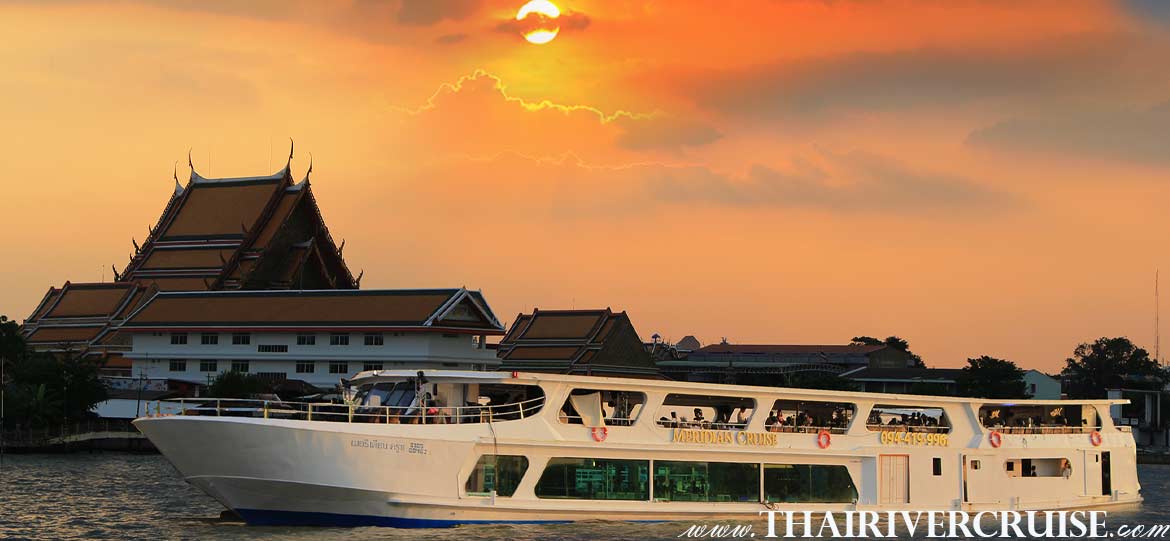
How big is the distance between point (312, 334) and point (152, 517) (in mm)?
44782

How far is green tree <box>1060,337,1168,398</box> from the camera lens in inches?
4688

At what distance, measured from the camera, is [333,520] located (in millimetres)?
26156

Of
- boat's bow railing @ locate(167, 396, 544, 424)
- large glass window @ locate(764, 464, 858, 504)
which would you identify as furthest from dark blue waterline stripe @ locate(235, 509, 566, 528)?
large glass window @ locate(764, 464, 858, 504)

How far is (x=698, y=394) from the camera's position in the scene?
94.9 ft

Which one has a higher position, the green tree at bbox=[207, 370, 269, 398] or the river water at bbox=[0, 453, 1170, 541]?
the green tree at bbox=[207, 370, 269, 398]

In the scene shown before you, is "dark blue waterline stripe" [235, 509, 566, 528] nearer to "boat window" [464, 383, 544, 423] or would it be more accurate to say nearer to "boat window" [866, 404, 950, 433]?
"boat window" [464, 383, 544, 423]

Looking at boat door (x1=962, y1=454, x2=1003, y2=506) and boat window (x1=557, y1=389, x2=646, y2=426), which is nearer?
boat window (x1=557, y1=389, x2=646, y2=426)

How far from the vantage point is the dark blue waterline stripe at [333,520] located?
25969mm

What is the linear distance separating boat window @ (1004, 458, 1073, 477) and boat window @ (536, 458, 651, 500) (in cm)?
1029

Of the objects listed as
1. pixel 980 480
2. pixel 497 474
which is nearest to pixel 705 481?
pixel 497 474

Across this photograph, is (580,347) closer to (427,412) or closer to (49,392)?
(49,392)

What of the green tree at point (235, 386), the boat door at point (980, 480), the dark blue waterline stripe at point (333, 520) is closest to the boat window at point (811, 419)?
the boat door at point (980, 480)

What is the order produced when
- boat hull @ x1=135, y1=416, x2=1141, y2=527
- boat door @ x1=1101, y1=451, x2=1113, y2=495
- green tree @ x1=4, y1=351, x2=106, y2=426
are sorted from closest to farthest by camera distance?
boat hull @ x1=135, y1=416, x2=1141, y2=527
boat door @ x1=1101, y1=451, x2=1113, y2=495
green tree @ x1=4, y1=351, x2=106, y2=426

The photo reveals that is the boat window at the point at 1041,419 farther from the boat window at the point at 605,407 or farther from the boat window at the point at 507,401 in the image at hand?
the boat window at the point at 507,401
